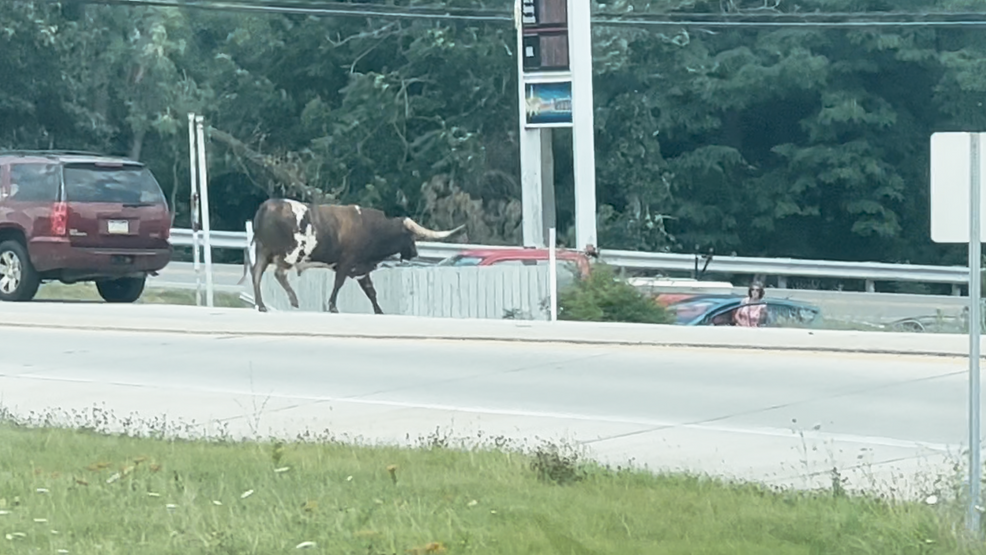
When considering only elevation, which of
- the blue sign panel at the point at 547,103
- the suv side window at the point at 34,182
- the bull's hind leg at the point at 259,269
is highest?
the blue sign panel at the point at 547,103

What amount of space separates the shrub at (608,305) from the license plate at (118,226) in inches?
233

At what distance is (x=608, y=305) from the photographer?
21.5m

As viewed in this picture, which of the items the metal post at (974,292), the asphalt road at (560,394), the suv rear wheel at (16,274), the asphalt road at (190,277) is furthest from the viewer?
the asphalt road at (190,277)

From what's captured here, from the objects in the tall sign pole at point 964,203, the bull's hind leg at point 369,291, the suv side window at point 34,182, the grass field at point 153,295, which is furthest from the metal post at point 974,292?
the grass field at point 153,295

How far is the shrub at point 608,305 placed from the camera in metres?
21.4

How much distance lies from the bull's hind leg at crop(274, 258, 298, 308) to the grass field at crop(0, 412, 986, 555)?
40.9ft

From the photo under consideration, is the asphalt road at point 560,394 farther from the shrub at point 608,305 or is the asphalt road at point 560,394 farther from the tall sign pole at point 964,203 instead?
the shrub at point 608,305

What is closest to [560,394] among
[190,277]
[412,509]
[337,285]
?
[412,509]

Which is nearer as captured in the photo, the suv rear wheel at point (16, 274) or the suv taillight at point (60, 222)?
the suv taillight at point (60, 222)

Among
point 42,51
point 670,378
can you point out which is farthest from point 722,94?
point 670,378

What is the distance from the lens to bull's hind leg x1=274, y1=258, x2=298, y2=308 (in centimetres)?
2298

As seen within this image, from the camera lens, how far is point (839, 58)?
1615 inches

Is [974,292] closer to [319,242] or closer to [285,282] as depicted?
[319,242]

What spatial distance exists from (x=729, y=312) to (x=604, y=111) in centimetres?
2085
